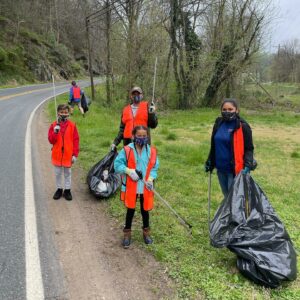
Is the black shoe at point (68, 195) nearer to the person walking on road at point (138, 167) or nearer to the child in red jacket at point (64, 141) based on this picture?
the child in red jacket at point (64, 141)

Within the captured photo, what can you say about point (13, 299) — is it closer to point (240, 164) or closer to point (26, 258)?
point (26, 258)

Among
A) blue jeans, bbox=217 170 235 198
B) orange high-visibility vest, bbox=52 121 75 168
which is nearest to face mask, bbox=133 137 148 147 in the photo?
blue jeans, bbox=217 170 235 198

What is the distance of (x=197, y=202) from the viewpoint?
20.2ft

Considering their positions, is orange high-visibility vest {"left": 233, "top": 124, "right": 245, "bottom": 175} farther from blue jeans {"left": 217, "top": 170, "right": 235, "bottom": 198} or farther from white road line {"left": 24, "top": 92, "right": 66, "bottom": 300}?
white road line {"left": 24, "top": 92, "right": 66, "bottom": 300}

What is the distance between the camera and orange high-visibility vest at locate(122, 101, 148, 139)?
5.79m

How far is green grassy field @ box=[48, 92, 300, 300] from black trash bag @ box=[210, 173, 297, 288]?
0.53 feet

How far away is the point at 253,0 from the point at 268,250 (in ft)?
70.2

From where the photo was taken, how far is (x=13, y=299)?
11.1 feet

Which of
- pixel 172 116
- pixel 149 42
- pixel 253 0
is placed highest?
pixel 253 0

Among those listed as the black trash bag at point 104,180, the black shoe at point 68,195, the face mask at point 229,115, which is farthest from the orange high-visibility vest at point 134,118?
the face mask at point 229,115

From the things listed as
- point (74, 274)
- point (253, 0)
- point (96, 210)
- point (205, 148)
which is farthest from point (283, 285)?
point (253, 0)

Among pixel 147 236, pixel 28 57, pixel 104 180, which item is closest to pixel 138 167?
pixel 147 236

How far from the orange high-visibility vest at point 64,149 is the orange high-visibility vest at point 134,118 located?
86 cm

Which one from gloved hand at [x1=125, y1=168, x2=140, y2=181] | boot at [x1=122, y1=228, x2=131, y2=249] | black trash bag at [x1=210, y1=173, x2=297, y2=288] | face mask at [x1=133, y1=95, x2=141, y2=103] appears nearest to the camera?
black trash bag at [x1=210, y1=173, x2=297, y2=288]
